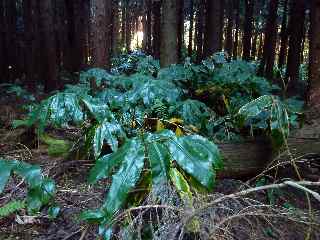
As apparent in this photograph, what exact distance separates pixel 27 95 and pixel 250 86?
21.2ft

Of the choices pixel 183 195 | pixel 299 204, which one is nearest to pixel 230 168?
pixel 299 204

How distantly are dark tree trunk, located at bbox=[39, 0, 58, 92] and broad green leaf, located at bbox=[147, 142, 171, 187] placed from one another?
858 centimetres

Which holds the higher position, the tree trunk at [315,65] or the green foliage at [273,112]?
the tree trunk at [315,65]

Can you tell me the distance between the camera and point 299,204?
10.4ft

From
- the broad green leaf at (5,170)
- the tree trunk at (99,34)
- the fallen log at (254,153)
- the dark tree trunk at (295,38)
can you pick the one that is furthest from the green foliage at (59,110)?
the dark tree trunk at (295,38)

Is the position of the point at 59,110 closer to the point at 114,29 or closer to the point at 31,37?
the point at 31,37

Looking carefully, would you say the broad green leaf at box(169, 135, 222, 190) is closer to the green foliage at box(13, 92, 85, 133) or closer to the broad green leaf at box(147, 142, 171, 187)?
the broad green leaf at box(147, 142, 171, 187)

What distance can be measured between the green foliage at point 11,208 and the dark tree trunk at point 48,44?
7317 millimetres

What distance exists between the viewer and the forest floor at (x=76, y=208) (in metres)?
2.58

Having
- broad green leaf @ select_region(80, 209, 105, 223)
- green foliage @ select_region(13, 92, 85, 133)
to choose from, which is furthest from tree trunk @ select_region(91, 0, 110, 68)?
broad green leaf @ select_region(80, 209, 105, 223)

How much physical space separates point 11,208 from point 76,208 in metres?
0.45

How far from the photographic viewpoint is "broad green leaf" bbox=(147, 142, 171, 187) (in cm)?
162

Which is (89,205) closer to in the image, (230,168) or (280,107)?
(230,168)

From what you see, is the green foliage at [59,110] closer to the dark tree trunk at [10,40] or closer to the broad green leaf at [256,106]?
the broad green leaf at [256,106]
